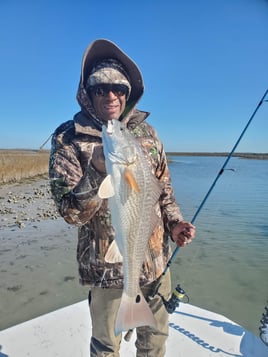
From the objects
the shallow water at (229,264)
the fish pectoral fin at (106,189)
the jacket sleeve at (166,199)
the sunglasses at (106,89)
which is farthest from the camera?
the shallow water at (229,264)

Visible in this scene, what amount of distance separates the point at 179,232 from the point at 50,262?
6629mm

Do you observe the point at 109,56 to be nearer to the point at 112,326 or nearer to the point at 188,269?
the point at 112,326

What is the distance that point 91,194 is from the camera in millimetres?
2143

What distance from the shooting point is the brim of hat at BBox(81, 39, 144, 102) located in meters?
2.85

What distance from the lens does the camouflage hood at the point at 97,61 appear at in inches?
109

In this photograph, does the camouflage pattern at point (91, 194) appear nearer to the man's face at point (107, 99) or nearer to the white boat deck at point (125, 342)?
the man's face at point (107, 99)

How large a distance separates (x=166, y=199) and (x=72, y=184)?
101cm

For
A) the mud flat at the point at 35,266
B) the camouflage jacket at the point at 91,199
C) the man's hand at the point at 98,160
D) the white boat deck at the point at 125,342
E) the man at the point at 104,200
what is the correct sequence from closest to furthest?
the man's hand at the point at 98,160
the camouflage jacket at the point at 91,199
the man at the point at 104,200
the white boat deck at the point at 125,342
the mud flat at the point at 35,266

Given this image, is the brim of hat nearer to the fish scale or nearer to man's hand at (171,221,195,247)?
the fish scale

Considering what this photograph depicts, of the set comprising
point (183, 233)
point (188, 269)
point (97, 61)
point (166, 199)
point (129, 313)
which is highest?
point (97, 61)

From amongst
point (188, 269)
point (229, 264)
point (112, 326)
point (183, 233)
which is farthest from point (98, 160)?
point (229, 264)

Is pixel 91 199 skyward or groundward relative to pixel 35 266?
skyward

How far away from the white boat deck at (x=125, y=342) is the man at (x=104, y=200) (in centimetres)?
104

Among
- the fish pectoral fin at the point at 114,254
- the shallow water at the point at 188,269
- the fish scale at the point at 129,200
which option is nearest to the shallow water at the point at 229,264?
the shallow water at the point at 188,269
